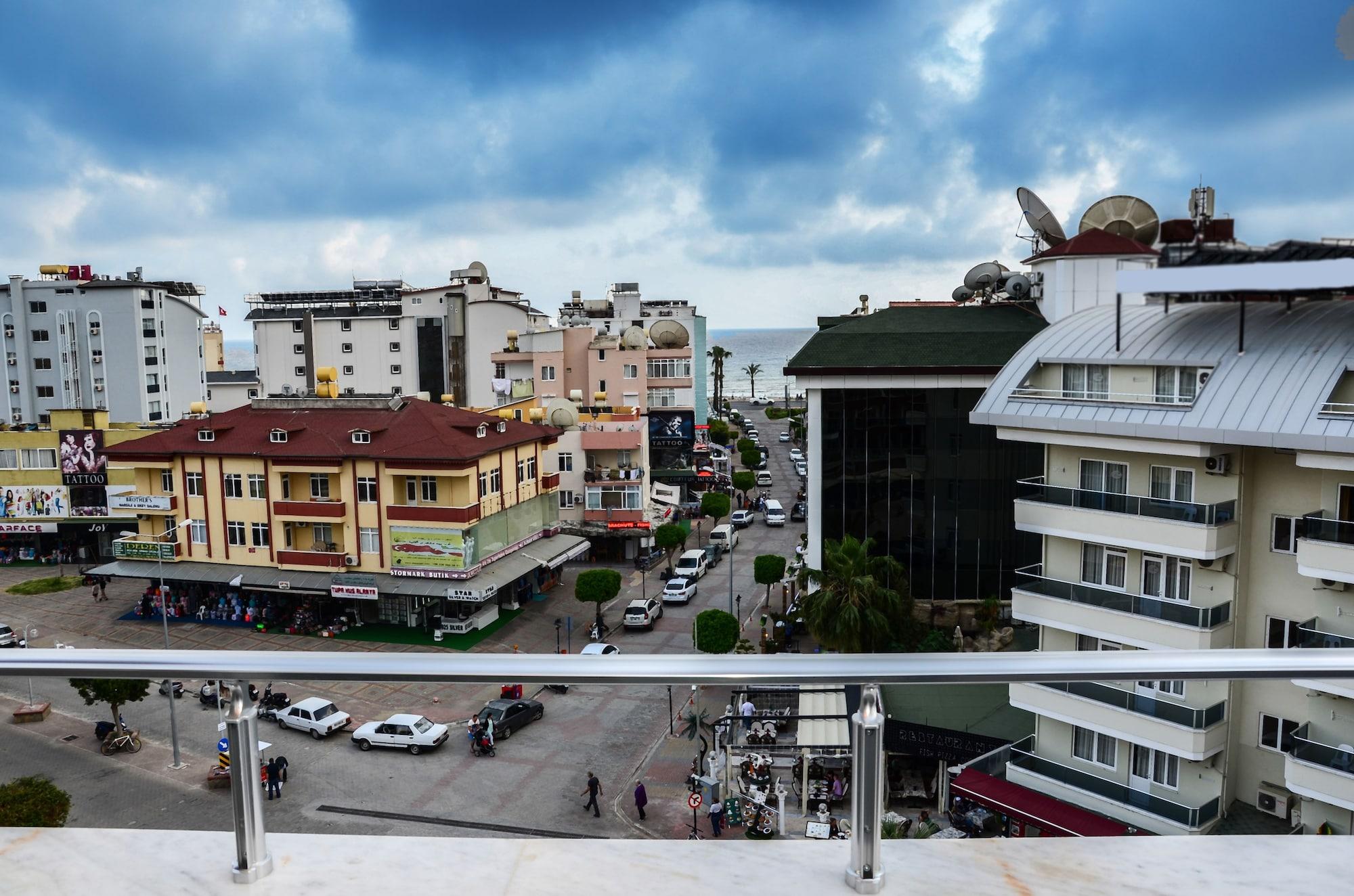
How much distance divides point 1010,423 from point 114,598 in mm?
34405

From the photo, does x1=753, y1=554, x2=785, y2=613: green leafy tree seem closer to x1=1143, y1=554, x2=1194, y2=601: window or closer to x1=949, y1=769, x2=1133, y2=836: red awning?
x1=1143, y1=554, x2=1194, y2=601: window

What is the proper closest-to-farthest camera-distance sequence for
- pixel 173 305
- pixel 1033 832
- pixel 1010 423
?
pixel 1033 832 < pixel 1010 423 < pixel 173 305

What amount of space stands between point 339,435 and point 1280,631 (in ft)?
92.6

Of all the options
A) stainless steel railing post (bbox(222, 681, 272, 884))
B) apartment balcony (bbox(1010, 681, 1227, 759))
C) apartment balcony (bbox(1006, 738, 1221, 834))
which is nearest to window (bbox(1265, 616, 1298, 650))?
apartment balcony (bbox(1010, 681, 1227, 759))

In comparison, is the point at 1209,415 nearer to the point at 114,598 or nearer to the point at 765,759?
the point at 765,759

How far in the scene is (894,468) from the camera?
30.9m

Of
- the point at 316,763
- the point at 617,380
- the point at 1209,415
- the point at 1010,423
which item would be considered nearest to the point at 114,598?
the point at 617,380

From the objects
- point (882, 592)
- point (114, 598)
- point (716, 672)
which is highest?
point (716, 672)

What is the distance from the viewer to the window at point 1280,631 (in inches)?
603

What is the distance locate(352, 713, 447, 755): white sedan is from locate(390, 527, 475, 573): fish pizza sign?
30.3 metres

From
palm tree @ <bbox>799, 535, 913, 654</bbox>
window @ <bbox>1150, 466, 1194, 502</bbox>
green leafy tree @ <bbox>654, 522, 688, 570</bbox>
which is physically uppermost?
window @ <bbox>1150, 466, 1194, 502</bbox>

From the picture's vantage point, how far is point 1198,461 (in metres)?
16.2

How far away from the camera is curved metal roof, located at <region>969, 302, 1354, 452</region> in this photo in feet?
48.8

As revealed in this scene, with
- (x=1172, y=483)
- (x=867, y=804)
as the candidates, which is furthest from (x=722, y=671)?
(x=1172, y=483)
